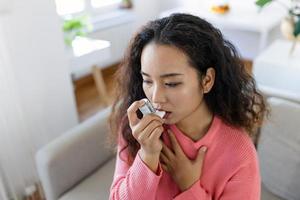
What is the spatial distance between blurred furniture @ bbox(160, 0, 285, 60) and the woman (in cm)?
159

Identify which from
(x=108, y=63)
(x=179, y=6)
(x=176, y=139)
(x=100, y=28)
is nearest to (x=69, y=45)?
(x=100, y=28)

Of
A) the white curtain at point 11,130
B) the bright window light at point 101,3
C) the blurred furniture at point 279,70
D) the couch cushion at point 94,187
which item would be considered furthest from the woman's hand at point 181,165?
the bright window light at point 101,3

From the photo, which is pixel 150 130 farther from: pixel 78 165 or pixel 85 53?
pixel 85 53

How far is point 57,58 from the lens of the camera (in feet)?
5.17

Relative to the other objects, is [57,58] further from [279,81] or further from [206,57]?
[279,81]

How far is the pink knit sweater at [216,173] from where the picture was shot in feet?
2.44

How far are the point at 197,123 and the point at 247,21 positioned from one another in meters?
2.03

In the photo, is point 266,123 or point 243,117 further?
point 266,123

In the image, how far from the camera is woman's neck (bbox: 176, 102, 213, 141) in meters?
0.81

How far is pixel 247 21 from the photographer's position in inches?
102

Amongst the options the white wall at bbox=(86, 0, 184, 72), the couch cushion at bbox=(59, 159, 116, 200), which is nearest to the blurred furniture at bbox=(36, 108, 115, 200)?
the couch cushion at bbox=(59, 159, 116, 200)

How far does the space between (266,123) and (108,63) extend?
2.26 meters

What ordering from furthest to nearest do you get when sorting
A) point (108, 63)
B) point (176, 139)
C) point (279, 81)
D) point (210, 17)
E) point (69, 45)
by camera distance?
point (108, 63) < point (210, 17) < point (69, 45) < point (279, 81) < point (176, 139)

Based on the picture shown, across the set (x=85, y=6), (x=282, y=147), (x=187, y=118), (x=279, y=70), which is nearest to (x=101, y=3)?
(x=85, y=6)
